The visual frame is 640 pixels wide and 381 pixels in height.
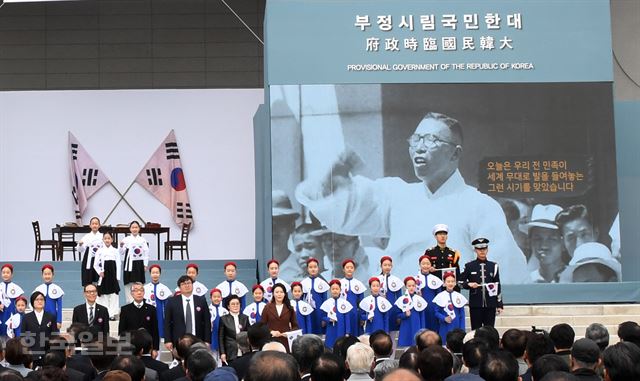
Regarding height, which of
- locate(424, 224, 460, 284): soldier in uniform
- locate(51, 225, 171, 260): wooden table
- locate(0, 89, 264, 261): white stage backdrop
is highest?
locate(0, 89, 264, 261): white stage backdrop

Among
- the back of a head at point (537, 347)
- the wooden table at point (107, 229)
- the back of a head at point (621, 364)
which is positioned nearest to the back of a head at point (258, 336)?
the back of a head at point (537, 347)

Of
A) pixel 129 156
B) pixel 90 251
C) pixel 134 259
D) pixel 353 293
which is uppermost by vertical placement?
pixel 129 156

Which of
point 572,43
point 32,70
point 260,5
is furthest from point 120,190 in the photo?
point 572,43

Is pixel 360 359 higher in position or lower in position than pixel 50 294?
lower

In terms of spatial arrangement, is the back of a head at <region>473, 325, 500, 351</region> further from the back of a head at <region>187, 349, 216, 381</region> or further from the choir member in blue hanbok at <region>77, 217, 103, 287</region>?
the choir member in blue hanbok at <region>77, 217, 103, 287</region>

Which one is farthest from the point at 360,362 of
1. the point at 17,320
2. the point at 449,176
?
the point at 449,176

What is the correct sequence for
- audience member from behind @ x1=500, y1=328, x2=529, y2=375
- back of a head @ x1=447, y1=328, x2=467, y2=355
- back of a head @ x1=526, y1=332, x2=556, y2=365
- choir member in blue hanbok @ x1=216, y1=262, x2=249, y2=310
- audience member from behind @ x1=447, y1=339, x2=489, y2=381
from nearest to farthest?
1. audience member from behind @ x1=447, y1=339, x2=489, y2=381
2. back of a head @ x1=526, y1=332, x2=556, y2=365
3. audience member from behind @ x1=500, y1=328, x2=529, y2=375
4. back of a head @ x1=447, y1=328, x2=467, y2=355
5. choir member in blue hanbok @ x1=216, y1=262, x2=249, y2=310

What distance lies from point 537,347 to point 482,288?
5666 mm

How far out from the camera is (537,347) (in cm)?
599

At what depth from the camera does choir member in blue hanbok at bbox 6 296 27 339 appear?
459 inches

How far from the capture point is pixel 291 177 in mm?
15688

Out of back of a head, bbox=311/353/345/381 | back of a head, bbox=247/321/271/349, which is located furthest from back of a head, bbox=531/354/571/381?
back of a head, bbox=247/321/271/349

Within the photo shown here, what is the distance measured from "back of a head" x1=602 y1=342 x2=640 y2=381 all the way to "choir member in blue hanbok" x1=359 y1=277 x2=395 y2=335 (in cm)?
707

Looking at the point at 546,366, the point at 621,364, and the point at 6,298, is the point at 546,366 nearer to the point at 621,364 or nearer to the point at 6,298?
the point at 621,364
